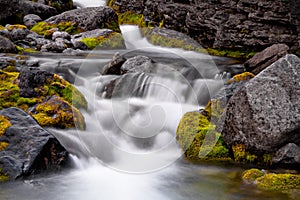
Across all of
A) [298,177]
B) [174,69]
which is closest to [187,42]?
[174,69]

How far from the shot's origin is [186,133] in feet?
26.9

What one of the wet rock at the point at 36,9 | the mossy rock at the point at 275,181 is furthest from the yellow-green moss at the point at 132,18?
the mossy rock at the point at 275,181

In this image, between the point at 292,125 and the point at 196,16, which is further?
the point at 196,16

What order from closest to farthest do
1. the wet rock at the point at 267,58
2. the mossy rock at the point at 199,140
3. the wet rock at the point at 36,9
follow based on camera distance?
1. the mossy rock at the point at 199,140
2. the wet rock at the point at 267,58
3. the wet rock at the point at 36,9

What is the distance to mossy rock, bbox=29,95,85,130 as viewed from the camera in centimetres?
771

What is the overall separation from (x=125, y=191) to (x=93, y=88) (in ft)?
18.8

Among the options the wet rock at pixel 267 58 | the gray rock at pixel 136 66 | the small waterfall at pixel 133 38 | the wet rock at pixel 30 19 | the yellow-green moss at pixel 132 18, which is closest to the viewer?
the gray rock at pixel 136 66

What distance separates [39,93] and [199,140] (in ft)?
13.3

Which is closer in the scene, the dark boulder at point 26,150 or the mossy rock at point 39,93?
the dark boulder at point 26,150

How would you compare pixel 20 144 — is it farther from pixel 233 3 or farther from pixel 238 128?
pixel 233 3

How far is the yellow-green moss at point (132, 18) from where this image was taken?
79.1 ft

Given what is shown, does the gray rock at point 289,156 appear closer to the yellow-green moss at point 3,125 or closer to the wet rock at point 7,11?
the yellow-green moss at point 3,125

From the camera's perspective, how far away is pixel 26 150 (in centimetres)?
607

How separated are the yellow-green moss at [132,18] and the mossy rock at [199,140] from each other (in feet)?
52.8
